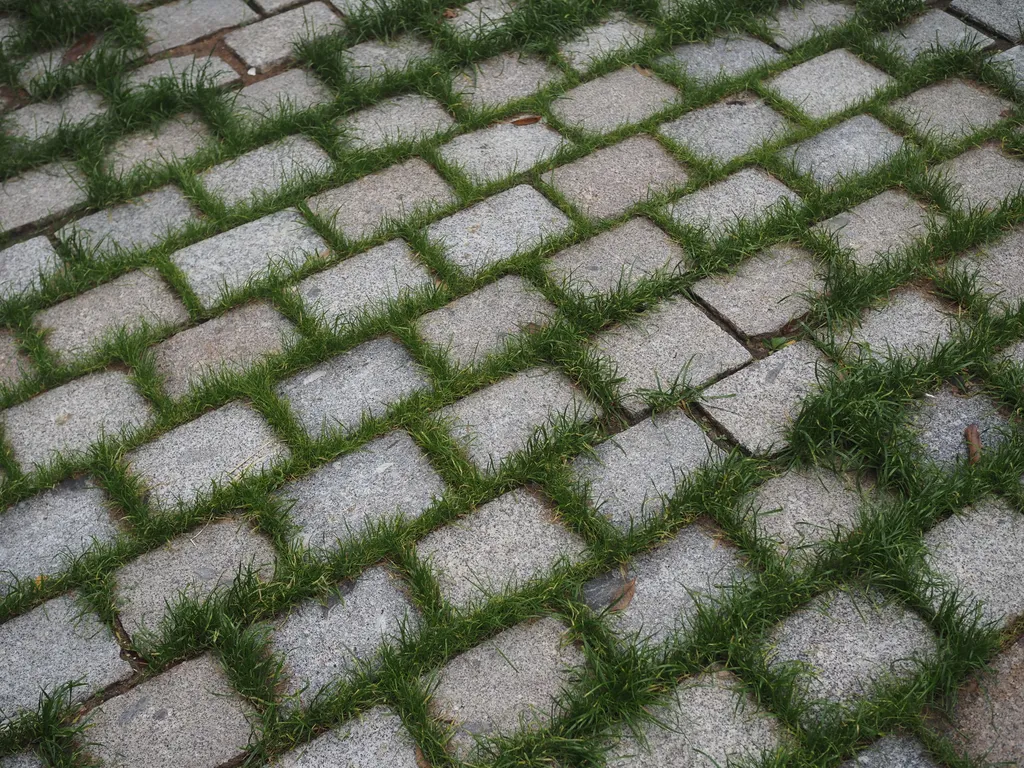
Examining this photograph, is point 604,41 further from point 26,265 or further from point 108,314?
point 26,265

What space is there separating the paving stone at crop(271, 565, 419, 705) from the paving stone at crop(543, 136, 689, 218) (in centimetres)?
144

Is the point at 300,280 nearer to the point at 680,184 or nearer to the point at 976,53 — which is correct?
the point at 680,184

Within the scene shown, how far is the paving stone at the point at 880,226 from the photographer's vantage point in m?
3.04

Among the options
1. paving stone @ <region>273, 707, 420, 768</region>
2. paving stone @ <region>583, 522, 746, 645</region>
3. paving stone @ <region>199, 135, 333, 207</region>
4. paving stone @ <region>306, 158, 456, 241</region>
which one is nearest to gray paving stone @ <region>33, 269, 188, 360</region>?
paving stone @ <region>199, 135, 333, 207</region>

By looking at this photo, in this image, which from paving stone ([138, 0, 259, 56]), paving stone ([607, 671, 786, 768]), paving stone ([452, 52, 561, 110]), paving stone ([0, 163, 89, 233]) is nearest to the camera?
paving stone ([607, 671, 786, 768])

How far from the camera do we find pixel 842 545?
232 centimetres

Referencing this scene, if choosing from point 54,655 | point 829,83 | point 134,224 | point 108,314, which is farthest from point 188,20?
point 54,655

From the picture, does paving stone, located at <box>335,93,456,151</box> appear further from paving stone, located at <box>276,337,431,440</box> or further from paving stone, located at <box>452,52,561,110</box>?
paving stone, located at <box>276,337,431,440</box>

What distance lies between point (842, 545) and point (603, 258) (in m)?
1.14

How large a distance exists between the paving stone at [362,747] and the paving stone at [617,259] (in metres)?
1.32

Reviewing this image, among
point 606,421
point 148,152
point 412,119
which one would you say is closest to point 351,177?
point 412,119

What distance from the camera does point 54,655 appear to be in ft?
7.39

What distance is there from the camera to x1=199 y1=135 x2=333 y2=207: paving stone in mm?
3361

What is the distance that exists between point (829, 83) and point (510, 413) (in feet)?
6.18
